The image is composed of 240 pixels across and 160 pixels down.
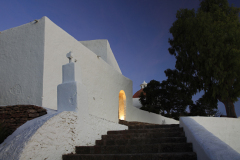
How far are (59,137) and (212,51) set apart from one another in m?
9.01

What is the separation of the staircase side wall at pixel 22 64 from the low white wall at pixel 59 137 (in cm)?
225

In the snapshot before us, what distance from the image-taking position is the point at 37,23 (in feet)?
20.4

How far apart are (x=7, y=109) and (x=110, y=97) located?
6191mm

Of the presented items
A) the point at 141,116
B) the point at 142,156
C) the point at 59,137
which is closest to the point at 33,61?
the point at 59,137

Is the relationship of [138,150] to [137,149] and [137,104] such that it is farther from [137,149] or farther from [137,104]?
[137,104]

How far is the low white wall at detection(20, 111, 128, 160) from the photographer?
9.68 ft

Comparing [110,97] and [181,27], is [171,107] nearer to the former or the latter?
[181,27]

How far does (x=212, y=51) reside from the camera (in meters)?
9.62

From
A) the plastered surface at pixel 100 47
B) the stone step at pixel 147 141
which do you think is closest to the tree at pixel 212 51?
the plastered surface at pixel 100 47

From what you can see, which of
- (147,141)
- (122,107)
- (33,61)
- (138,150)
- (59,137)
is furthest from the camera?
(122,107)

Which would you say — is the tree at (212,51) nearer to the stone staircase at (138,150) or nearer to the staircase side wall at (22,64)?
the stone staircase at (138,150)

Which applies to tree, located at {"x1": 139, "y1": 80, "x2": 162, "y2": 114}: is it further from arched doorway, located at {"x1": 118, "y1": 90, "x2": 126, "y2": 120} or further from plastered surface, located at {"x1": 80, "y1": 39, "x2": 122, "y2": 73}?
plastered surface, located at {"x1": 80, "y1": 39, "x2": 122, "y2": 73}

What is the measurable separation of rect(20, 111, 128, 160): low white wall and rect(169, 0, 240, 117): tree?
8048 millimetres

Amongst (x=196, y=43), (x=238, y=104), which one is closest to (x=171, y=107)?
(x=238, y=104)
